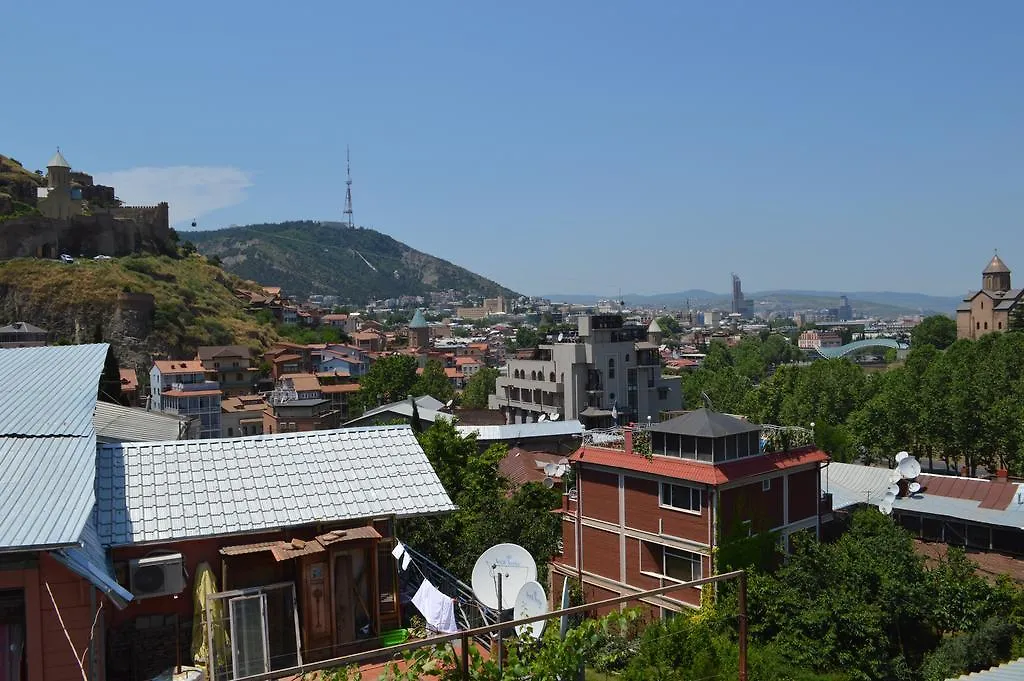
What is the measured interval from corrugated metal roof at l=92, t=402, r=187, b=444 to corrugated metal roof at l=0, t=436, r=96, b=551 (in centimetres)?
713

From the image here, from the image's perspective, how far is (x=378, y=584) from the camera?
785 cm

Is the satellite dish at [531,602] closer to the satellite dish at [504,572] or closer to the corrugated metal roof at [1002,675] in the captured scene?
the satellite dish at [504,572]

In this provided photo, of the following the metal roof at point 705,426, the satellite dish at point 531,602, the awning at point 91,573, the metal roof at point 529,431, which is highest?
the awning at point 91,573

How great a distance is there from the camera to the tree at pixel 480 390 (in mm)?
67306

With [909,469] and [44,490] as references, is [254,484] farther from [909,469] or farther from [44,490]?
[909,469]

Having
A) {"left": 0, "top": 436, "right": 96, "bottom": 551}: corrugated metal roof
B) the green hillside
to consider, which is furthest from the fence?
the green hillside

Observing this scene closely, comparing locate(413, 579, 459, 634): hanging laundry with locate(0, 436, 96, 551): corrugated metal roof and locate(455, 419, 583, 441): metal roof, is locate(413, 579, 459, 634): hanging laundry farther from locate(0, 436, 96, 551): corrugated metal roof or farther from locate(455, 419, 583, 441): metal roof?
locate(455, 419, 583, 441): metal roof

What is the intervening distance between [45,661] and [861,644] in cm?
1231

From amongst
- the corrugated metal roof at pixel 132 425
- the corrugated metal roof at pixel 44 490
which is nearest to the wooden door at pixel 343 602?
the corrugated metal roof at pixel 44 490

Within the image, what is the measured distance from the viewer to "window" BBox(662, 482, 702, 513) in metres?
16.4

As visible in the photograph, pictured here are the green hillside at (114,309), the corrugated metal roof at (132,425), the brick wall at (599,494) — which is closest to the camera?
the corrugated metal roof at (132,425)

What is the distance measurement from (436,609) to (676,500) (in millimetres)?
9927

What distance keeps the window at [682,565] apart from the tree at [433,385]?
4441 cm

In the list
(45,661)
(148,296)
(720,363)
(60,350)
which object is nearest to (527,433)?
(60,350)
